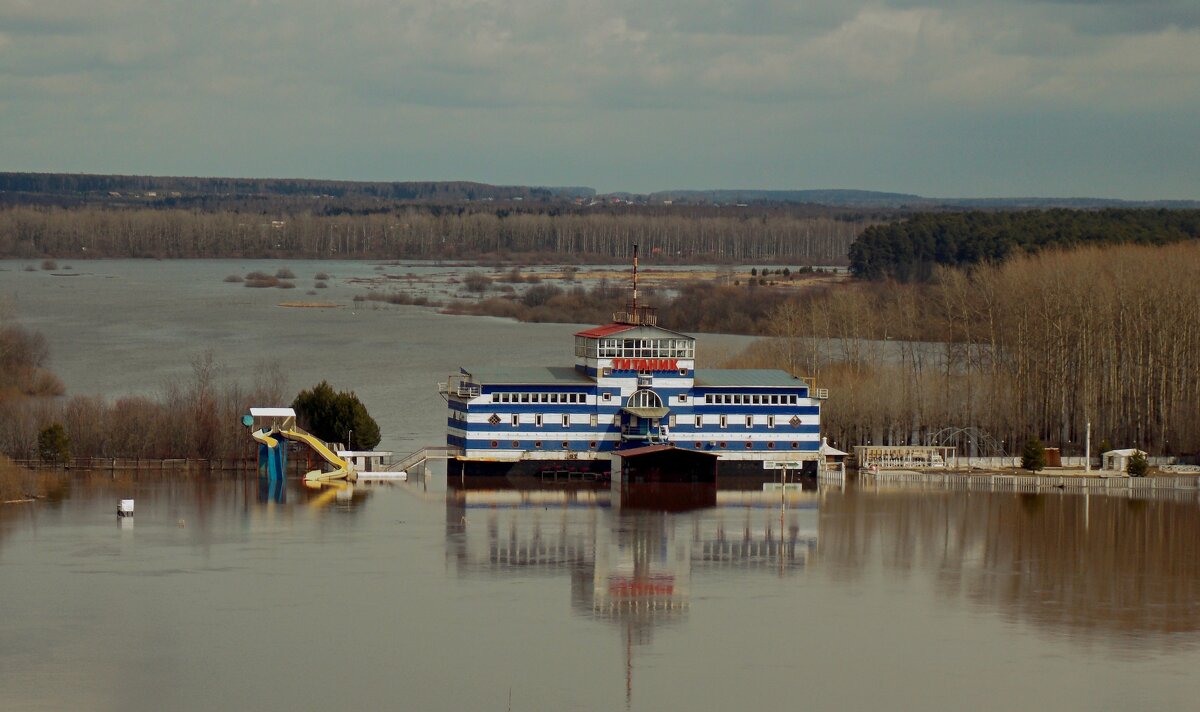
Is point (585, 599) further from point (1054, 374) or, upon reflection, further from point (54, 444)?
point (1054, 374)

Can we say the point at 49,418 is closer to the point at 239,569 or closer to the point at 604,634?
the point at 239,569

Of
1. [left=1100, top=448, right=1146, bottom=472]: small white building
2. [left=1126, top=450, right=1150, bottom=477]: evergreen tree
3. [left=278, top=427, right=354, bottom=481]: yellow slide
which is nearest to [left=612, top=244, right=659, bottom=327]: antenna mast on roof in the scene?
[left=278, top=427, right=354, bottom=481]: yellow slide

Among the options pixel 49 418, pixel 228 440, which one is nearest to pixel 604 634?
pixel 228 440

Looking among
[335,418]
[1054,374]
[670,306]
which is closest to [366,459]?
[335,418]

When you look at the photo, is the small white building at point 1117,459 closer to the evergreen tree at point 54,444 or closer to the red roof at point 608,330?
the red roof at point 608,330

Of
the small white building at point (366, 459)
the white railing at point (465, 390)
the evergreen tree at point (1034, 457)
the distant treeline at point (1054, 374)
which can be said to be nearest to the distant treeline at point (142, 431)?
the small white building at point (366, 459)

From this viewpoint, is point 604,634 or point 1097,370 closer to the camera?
point 604,634
